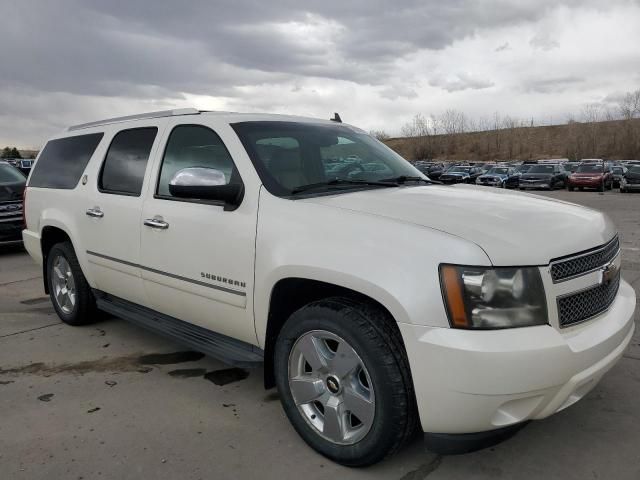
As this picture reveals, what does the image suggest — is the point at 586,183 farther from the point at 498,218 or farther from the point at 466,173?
the point at 498,218

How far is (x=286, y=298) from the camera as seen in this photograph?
296 cm

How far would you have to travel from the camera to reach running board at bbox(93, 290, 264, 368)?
3.14 m

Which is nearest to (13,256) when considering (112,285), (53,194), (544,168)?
(53,194)

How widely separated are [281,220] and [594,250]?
60.7 inches

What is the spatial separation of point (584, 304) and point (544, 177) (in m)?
30.4

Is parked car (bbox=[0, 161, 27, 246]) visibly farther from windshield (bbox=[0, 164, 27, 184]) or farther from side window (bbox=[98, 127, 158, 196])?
side window (bbox=[98, 127, 158, 196])

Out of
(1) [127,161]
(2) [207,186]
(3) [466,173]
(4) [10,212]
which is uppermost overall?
(1) [127,161]

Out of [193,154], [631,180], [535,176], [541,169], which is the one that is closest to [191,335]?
[193,154]

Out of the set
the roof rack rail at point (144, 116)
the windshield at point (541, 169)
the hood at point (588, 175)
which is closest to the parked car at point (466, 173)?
the windshield at point (541, 169)

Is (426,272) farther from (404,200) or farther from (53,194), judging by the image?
(53,194)

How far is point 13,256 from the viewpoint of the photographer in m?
9.23

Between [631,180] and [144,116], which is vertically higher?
[144,116]

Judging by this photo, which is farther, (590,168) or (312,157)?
(590,168)

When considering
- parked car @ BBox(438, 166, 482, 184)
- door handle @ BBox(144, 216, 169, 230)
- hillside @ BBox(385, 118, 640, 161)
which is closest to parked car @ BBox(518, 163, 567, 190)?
parked car @ BBox(438, 166, 482, 184)
